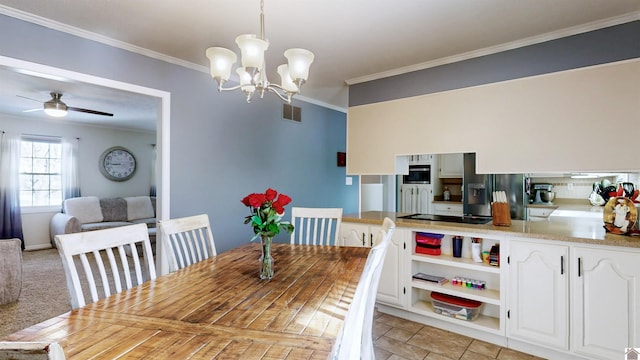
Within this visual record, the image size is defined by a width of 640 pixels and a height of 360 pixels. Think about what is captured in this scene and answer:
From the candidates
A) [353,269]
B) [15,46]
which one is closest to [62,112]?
[15,46]

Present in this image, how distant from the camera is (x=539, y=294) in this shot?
2.24 metres

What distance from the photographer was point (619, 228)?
2.17 m

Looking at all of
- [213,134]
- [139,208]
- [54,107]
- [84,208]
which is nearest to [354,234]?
[213,134]

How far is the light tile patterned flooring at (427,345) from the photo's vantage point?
229cm

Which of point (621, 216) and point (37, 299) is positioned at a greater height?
point (621, 216)

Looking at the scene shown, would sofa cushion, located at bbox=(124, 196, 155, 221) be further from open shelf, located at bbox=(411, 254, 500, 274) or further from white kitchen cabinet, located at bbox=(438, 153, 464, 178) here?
white kitchen cabinet, located at bbox=(438, 153, 464, 178)

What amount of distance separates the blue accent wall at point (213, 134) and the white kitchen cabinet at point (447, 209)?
5.94 ft

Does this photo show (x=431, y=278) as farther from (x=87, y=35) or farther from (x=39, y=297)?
(x=39, y=297)

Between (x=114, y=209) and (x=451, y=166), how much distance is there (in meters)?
6.17

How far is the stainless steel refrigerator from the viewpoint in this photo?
9.41 feet

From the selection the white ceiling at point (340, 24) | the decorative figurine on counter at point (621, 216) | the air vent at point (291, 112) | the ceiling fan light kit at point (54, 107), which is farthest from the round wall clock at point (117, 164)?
the decorative figurine on counter at point (621, 216)

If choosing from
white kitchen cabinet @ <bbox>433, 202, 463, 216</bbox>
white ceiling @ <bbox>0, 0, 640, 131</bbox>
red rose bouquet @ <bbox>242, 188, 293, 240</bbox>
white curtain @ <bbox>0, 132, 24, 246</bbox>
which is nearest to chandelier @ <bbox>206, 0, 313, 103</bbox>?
white ceiling @ <bbox>0, 0, 640, 131</bbox>

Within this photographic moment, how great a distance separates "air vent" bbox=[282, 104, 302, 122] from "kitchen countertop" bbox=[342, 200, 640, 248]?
5.46ft

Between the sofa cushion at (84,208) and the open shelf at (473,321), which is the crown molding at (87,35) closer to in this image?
the open shelf at (473,321)
